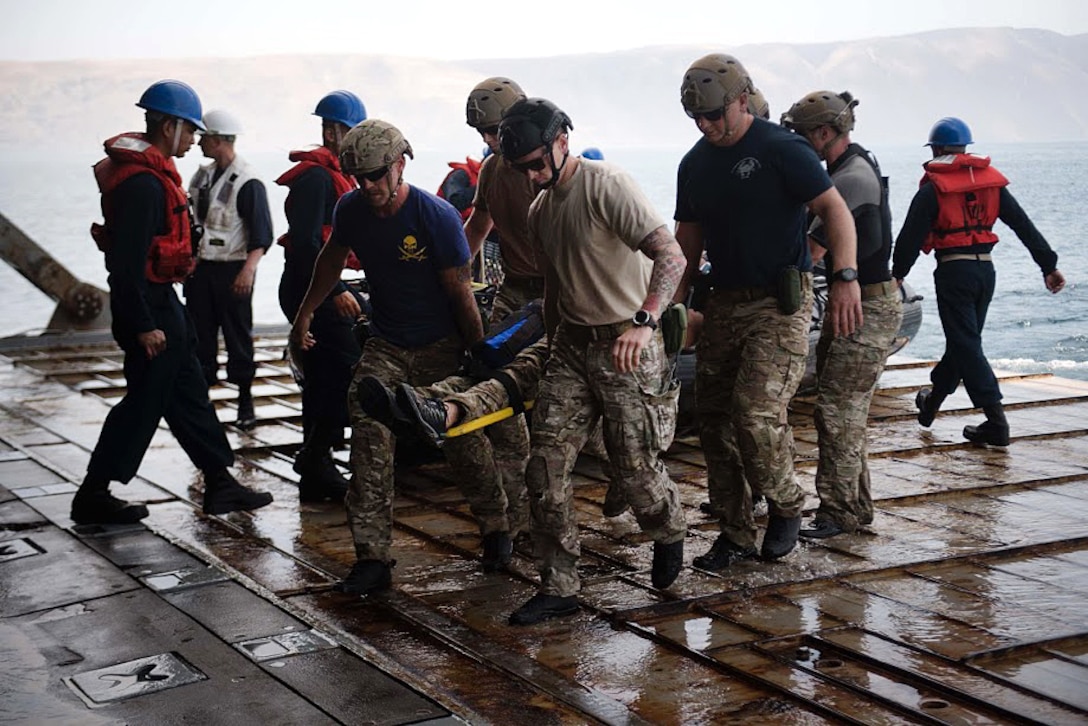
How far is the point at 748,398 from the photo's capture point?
5734 mm

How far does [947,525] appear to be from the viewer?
6.55m

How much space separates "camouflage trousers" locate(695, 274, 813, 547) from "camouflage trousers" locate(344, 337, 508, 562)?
3.05 feet

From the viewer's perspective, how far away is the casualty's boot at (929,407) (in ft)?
28.5

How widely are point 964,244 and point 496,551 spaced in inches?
143

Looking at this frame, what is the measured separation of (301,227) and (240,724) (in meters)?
3.42

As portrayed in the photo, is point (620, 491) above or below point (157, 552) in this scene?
above

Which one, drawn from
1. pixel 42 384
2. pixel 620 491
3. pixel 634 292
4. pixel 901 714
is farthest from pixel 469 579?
pixel 42 384

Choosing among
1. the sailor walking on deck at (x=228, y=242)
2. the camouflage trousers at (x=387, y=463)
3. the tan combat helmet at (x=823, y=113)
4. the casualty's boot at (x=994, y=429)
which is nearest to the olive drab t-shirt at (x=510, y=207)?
the camouflage trousers at (x=387, y=463)

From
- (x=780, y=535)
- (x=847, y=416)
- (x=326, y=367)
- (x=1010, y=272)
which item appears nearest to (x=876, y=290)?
(x=847, y=416)

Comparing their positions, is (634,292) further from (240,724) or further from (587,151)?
(587,151)

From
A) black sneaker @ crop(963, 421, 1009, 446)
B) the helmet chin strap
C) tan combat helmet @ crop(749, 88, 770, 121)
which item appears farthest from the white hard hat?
black sneaker @ crop(963, 421, 1009, 446)

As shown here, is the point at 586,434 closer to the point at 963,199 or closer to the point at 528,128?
the point at 528,128

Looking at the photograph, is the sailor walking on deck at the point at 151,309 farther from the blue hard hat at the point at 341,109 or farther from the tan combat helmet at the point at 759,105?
the tan combat helmet at the point at 759,105

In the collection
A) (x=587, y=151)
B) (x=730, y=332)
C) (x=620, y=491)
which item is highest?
(x=587, y=151)
